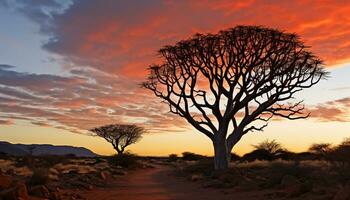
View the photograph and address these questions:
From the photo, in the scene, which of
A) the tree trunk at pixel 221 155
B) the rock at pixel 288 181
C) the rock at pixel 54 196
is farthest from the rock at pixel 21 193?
the tree trunk at pixel 221 155

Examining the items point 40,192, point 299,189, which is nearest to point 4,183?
point 40,192

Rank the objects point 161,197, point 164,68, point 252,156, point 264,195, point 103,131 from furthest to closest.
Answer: point 103,131 → point 252,156 → point 164,68 → point 161,197 → point 264,195

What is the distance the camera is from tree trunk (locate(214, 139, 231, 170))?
28125 mm

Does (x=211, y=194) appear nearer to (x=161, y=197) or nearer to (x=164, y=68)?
(x=161, y=197)

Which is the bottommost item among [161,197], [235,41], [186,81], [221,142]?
[161,197]

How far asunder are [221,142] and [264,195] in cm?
1202

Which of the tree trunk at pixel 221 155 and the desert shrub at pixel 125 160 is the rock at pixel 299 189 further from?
the desert shrub at pixel 125 160

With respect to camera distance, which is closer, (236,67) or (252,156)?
(236,67)

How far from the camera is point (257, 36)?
89.0 ft

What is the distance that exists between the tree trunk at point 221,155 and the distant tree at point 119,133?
54.7 m

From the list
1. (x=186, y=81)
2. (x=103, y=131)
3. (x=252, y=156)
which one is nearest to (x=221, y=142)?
(x=186, y=81)

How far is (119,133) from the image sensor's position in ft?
272

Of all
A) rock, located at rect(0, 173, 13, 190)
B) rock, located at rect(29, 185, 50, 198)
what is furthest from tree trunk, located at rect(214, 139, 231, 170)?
rock, located at rect(0, 173, 13, 190)

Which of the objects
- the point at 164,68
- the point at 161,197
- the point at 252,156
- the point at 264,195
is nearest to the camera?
the point at 264,195
